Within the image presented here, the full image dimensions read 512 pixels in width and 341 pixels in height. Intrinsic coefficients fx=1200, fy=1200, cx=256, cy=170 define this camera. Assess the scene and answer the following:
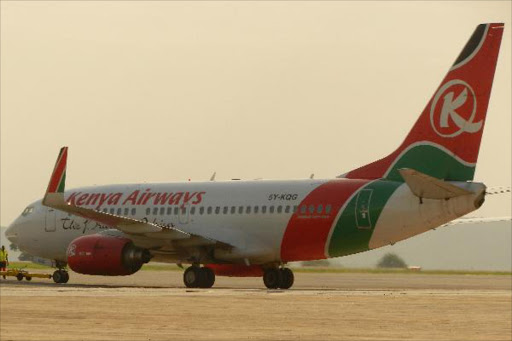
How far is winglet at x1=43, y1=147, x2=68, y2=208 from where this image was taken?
4555cm

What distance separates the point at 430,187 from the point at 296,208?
577 centimetres

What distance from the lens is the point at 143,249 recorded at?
151 feet

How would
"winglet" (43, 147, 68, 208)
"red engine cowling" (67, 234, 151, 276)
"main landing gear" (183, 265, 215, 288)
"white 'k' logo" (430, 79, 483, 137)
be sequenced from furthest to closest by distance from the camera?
"winglet" (43, 147, 68, 208)
"main landing gear" (183, 265, 215, 288)
"red engine cowling" (67, 234, 151, 276)
"white 'k' logo" (430, 79, 483, 137)

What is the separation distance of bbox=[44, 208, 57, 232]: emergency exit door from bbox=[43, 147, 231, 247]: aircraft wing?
6.06 metres

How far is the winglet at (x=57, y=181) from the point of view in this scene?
45550mm

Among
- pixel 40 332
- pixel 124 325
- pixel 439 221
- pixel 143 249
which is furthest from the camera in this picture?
pixel 143 249

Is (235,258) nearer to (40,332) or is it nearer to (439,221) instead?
(439,221)

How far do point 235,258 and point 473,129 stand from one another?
34.3 ft

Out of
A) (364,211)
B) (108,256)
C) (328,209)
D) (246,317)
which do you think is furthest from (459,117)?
(246,317)

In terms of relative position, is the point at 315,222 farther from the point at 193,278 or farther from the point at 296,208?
the point at 193,278

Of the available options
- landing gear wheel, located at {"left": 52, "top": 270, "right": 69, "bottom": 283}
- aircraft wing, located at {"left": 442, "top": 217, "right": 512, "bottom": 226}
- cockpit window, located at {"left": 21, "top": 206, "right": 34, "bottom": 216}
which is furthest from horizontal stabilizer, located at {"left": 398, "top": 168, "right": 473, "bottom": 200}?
cockpit window, located at {"left": 21, "top": 206, "right": 34, "bottom": 216}

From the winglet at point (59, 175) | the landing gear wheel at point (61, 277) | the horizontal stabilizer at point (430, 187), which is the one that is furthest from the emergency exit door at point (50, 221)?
the horizontal stabilizer at point (430, 187)

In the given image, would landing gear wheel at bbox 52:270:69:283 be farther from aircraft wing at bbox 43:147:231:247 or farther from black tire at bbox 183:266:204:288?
black tire at bbox 183:266:204:288

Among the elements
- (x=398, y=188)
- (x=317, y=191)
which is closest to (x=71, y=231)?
(x=317, y=191)
